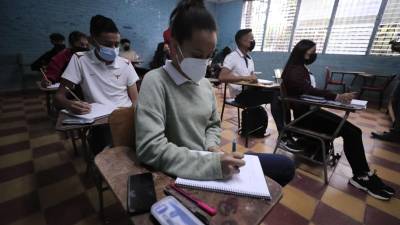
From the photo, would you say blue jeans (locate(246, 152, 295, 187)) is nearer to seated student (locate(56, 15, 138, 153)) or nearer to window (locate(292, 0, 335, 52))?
seated student (locate(56, 15, 138, 153))

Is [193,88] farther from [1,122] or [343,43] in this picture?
[343,43]

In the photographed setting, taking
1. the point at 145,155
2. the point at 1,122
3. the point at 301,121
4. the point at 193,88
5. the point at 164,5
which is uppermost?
the point at 164,5

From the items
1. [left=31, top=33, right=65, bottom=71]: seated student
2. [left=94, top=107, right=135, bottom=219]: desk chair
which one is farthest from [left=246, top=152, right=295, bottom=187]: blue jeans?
[left=31, top=33, right=65, bottom=71]: seated student

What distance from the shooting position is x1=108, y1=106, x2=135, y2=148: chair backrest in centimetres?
78

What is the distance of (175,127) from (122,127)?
0.74 feet

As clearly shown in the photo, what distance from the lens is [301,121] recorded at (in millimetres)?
1950

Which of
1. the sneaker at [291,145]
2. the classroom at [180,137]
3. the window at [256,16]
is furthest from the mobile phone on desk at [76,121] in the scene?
the window at [256,16]

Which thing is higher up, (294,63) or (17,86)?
(294,63)

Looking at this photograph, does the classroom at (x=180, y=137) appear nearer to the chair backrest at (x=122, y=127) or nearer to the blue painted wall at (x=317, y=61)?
the chair backrest at (x=122, y=127)

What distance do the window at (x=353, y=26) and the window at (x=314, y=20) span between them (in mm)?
229

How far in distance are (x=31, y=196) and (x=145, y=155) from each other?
1.52 meters

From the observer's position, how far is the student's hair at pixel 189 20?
0.71m

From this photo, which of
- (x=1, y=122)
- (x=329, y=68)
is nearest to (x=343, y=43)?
(x=329, y=68)

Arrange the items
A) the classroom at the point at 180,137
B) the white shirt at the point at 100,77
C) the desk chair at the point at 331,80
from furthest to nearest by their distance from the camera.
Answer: the desk chair at the point at 331,80 → the white shirt at the point at 100,77 → the classroom at the point at 180,137
